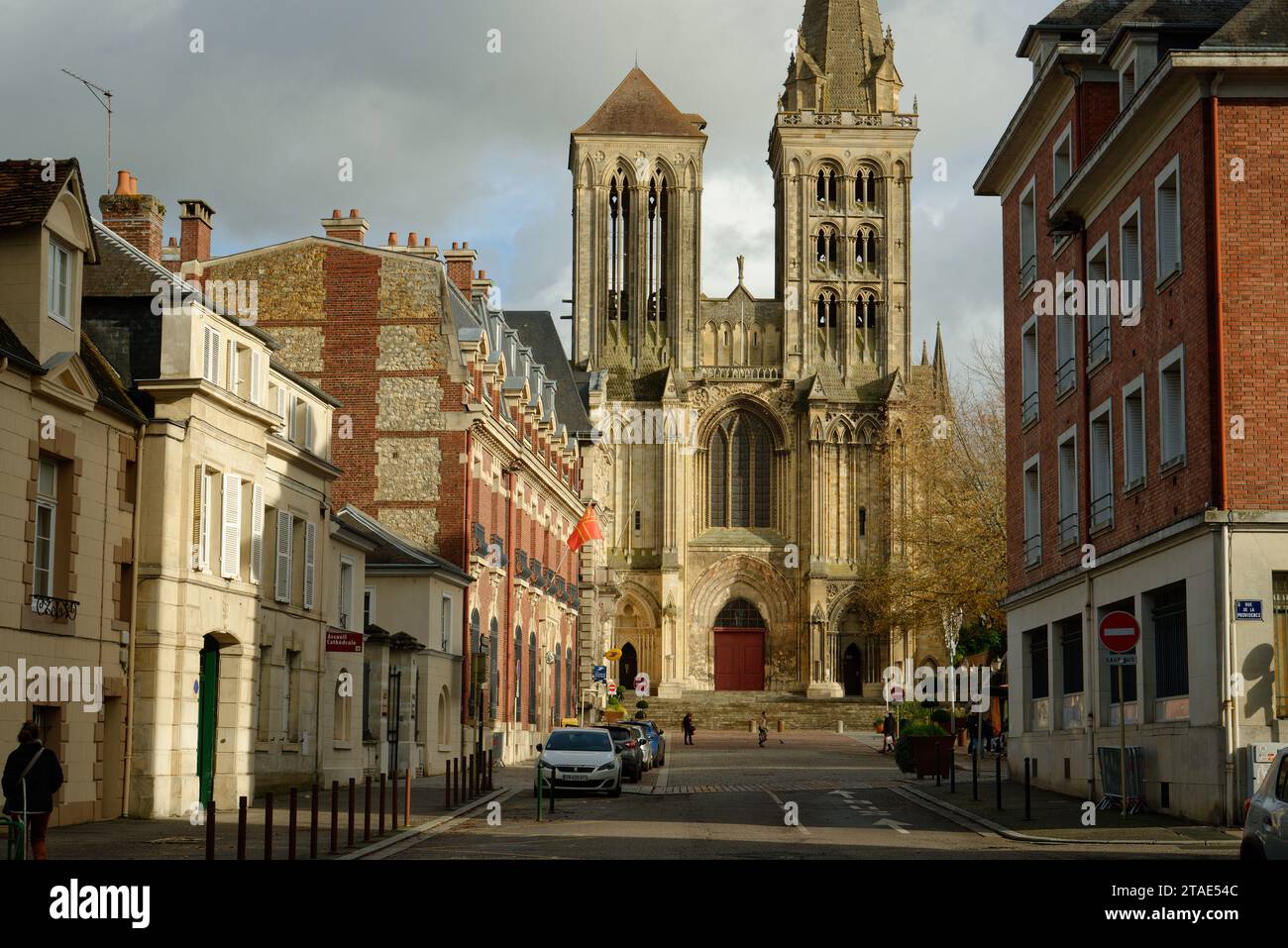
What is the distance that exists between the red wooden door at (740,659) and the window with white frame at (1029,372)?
2113 inches

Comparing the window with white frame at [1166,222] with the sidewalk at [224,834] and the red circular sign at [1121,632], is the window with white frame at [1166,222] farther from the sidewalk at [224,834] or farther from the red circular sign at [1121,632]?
the sidewalk at [224,834]

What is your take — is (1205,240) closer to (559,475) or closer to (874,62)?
(559,475)

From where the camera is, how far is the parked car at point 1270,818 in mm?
12695

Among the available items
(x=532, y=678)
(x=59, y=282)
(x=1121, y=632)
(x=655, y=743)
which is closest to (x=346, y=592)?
(x=59, y=282)

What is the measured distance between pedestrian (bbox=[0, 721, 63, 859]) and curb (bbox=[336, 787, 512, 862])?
9.23ft

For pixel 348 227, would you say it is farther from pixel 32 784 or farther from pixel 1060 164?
pixel 32 784

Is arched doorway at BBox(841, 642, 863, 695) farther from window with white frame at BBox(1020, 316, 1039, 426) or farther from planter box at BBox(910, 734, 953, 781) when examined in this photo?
window with white frame at BBox(1020, 316, 1039, 426)

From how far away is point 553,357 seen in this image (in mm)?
78188

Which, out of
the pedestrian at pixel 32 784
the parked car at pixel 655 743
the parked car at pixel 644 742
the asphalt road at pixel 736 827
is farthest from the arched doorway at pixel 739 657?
the pedestrian at pixel 32 784

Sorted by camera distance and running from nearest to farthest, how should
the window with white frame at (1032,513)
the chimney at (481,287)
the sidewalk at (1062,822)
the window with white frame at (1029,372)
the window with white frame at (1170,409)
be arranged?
1. the sidewalk at (1062,822)
2. the window with white frame at (1170,409)
3. the window with white frame at (1029,372)
4. the window with white frame at (1032,513)
5. the chimney at (481,287)

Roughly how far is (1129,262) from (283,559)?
48.6 ft

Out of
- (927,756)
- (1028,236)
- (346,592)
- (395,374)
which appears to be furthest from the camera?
(395,374)

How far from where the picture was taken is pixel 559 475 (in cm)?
6328
